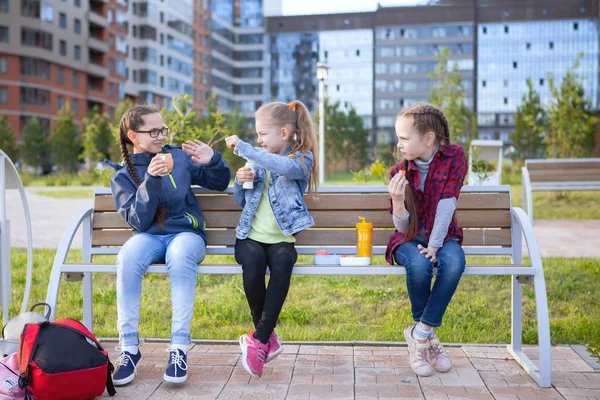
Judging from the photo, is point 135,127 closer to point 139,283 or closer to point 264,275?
point 139,283

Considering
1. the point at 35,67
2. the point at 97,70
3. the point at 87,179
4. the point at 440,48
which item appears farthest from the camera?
the point at 440,48

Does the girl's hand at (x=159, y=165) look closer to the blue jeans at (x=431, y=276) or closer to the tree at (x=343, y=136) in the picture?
the blue jeans at (x=431, y=276)

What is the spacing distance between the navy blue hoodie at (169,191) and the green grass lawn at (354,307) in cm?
95

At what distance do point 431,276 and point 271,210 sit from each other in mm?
821

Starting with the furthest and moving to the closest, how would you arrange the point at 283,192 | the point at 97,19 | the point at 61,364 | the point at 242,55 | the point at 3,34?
the point at 242,55 < the point at 97,19 < the point at 3,34 < the point at 283,192 < the point at 61,364

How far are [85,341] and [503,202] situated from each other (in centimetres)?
217

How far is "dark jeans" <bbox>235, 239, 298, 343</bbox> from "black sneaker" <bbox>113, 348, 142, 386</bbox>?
557 millimetres

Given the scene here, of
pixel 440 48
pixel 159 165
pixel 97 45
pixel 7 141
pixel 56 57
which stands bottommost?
pixel 159 165

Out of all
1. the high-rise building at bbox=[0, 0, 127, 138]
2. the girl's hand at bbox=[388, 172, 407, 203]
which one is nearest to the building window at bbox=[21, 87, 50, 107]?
the high-rise building at bbox=[0, 0, 127, 138]

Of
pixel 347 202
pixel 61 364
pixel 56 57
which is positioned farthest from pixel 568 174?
pixel 56 57

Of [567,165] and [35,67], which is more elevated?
[35,67]

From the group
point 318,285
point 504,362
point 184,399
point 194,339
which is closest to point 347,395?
point 184,399

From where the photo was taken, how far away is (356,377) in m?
3.39

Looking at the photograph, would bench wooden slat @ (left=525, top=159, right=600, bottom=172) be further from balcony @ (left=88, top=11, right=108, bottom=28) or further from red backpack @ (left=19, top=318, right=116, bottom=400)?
balcony @ (left=88, top=11, right=108, bottom=28)
